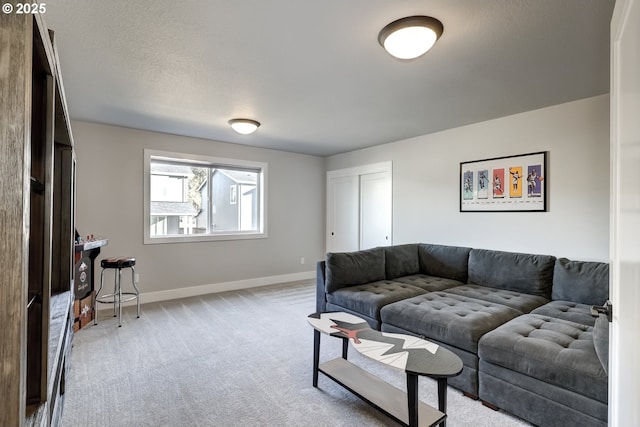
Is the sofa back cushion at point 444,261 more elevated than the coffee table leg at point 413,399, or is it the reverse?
the sofa back cushion at point 444,261

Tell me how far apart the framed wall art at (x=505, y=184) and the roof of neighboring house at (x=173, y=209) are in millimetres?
4028

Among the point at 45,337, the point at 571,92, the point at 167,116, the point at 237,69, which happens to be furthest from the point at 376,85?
the point at 45,337

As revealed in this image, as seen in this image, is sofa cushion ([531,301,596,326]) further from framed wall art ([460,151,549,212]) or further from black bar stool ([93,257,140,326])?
black bar stool ([93,257,140,326])

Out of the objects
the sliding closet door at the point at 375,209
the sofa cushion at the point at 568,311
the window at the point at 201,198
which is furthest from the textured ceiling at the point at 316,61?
the sofa cushion at the point at 568,311

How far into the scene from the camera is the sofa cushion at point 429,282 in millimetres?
3498

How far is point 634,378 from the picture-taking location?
88 cm

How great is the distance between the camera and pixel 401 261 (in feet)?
13.4

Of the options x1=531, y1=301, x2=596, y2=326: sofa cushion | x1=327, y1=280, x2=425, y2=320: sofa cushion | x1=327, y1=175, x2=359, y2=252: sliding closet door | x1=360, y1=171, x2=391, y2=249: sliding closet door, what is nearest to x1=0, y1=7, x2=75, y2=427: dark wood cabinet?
x1=327, y1=280, x2=425, y2=320: sofa cushion

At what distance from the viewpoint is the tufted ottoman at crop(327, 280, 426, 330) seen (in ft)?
9.91

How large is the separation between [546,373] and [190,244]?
448cm

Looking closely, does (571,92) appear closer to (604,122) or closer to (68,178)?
(604,122)

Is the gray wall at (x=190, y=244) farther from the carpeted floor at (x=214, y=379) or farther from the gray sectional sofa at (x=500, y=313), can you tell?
the gray sectional sofa at (x=500, y=313)

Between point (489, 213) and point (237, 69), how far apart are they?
3.34 m

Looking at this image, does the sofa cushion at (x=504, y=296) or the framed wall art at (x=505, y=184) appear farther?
the framed wall art at (x=505, y=184)
